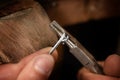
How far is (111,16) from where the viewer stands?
921 mm

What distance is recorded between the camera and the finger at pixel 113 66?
62 centimetres

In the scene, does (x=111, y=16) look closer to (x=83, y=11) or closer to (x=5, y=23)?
(x=83, y=11)

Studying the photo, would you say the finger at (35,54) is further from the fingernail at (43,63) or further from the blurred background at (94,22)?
the blurred background at (94,22)

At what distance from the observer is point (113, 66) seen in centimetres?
63

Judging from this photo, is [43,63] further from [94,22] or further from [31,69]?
[94,22]

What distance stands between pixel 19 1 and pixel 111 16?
0.38 metres

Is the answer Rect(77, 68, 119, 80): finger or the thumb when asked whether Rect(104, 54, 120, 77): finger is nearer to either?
Rect(77, 68, 119, 80): finger

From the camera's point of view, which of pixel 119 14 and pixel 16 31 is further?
pixel 119 14

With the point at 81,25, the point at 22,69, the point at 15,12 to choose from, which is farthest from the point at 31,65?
the point at 81,25

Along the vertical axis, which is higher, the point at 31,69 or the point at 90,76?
the point at 31,69

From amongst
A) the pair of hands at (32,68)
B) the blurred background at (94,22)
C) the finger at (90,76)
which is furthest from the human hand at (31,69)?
the blurred background at (94,22)

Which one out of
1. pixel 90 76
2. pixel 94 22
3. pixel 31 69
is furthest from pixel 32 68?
pixel 94 22

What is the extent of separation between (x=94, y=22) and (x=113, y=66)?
0.31 metres

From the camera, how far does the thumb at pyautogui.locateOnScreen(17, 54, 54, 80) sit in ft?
1.78
